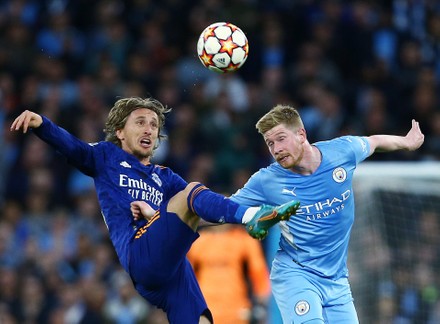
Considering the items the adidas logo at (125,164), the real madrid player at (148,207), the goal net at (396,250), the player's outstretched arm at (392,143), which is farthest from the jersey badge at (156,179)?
the goal net at (396,250)

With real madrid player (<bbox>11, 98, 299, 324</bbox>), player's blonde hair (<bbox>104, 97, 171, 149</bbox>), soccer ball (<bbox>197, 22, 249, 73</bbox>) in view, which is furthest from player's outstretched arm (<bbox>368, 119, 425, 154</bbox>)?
player's blonde hair (<bbox>104, 97, 171, 149</bbox>)

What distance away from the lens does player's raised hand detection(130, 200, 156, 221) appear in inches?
281

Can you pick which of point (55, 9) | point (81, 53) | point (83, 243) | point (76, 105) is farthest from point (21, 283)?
point (55, 9)

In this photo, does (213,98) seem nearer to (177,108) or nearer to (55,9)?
(177,108)

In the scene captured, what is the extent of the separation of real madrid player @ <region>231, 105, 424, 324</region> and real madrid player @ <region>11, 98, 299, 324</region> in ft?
1.83

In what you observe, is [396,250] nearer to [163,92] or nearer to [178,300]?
[178,300]

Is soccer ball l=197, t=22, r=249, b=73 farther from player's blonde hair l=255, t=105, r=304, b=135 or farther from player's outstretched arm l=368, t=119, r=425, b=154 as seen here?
player's outstretched arm l=368, t=119, r=425, b=154

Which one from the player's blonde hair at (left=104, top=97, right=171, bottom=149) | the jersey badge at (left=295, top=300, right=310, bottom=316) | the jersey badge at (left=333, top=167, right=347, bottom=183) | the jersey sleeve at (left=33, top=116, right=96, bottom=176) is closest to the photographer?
the jersey badge at (left=295, top=300, right=310, bottom=316)

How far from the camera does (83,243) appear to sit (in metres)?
12.3

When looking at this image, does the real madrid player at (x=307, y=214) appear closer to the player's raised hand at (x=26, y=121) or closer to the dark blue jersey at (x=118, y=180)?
the dark blue jersey at (x=118, y=180)

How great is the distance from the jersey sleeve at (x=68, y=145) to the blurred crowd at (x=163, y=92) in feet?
15.0

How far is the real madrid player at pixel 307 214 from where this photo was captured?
7.01m

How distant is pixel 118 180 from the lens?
7289mm

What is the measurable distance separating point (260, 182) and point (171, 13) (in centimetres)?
801
